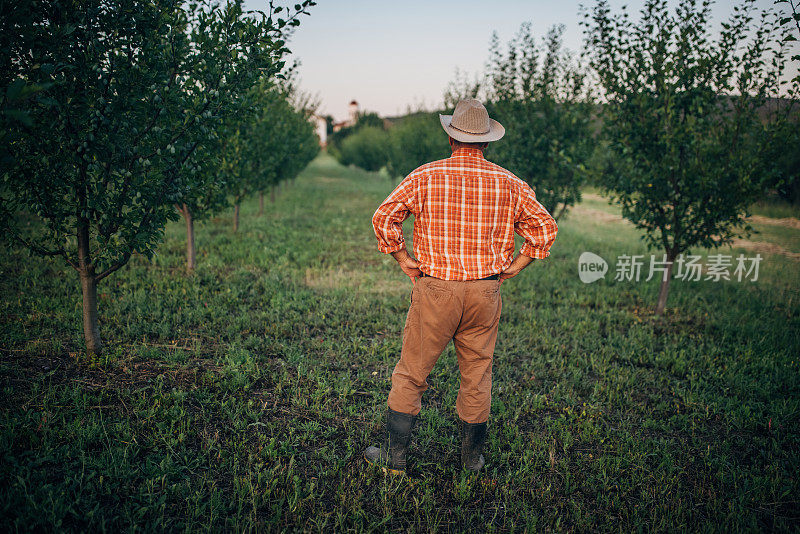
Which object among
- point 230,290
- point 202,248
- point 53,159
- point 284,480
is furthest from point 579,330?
point 202,248

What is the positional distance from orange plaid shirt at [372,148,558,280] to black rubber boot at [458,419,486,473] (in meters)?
1.16

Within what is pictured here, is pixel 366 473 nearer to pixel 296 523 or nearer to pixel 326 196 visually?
pixel 296 523

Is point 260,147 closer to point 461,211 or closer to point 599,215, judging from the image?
point 461,211

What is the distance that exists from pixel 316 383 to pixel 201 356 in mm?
A: 1338

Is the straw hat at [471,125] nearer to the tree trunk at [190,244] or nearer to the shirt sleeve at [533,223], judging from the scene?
the shirt sleeve at [533,223]

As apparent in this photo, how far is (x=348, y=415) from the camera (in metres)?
3.88

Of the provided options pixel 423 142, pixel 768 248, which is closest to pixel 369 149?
pixel 423 142

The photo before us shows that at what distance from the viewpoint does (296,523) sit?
2697mm

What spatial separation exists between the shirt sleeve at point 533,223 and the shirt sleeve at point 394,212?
743 mm

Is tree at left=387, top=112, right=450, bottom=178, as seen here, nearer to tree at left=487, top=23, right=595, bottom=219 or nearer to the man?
tree at left=487, top=23, right=595, bottom=219

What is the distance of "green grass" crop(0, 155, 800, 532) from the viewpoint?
2.85m

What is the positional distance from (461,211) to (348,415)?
7.05 ft

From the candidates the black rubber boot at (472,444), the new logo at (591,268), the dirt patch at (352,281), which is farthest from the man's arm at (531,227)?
the new logo at (591,268)

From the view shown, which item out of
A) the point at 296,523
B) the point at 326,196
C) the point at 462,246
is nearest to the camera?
the point at 296,523
